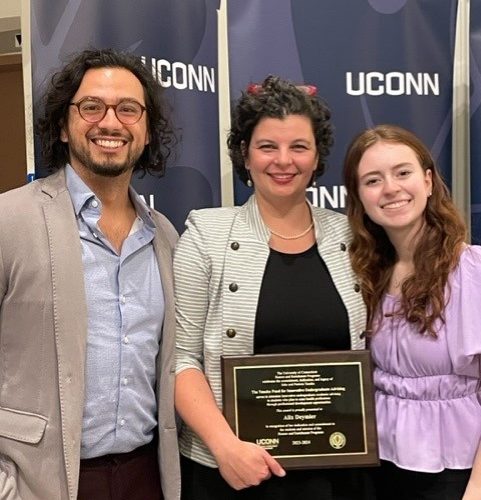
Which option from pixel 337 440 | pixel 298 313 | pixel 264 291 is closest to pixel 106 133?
pixel 264 291

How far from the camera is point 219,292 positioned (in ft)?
5.99

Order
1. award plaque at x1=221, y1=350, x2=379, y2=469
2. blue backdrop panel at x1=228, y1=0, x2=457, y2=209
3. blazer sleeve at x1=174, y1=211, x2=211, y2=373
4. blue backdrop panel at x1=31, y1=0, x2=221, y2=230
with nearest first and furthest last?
award plaque at x1=221, y1=350, x2=379, y2=469 → blazer sleeve at x1=174, y1=211, x2=211, y2=373 → blue backdrop panel at x1=31, y1=0, x2=221, y2=230 → blue backdrop panel at x1=228, y1=0, x2=457, y2=209

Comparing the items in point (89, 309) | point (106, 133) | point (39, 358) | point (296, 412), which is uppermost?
point (106, 133)

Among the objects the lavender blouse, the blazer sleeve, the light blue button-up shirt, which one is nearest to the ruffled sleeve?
the lavender blouse

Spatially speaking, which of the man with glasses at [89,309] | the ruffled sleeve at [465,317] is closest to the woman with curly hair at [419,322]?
the ruffled sleeve at [465,317]

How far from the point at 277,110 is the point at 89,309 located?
2.32 ft

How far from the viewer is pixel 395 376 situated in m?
1.81

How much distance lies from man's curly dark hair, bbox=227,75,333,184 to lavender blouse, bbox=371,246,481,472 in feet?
1.65

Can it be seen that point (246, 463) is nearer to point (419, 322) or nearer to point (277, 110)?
point (419, 322)

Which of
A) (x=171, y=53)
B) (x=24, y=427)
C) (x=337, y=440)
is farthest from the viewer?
(x=171, y=53)

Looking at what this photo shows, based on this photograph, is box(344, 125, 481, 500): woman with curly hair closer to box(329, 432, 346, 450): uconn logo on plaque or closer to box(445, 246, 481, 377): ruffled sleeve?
box(445, 246, 481, 377): ruffled sleeve

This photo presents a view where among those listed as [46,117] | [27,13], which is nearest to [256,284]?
[46,117]

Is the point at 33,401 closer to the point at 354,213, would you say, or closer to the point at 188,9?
the point at 354,213

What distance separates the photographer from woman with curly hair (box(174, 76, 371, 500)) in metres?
1.81
